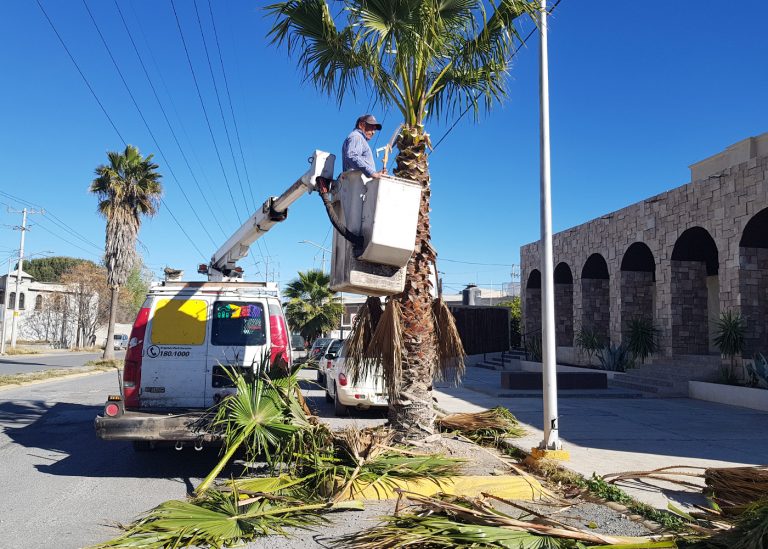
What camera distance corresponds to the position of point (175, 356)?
7.91m

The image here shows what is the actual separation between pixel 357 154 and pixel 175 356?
3.45m

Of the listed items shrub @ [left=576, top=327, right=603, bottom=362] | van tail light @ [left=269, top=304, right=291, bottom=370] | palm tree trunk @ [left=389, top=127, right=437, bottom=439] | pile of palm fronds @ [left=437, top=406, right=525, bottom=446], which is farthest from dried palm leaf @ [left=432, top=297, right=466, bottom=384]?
shrub @ [left=576, top=327, right=603, bottom=362]

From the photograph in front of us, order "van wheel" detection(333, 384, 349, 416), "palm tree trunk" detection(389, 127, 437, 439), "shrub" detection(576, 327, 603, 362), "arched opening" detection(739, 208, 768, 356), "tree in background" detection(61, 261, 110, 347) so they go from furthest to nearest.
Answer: "tree in background" detection(61, 261, 110, 347)
"shrub" detection(576, 327, 603, 362)
"arched opening" detection(739, 208, 768, 356)
"van wheel" detection(333, 384, 349, 416)
"palm tree trunk" detection(389, 127, 437, 439)

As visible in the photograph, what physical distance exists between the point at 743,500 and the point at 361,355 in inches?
172

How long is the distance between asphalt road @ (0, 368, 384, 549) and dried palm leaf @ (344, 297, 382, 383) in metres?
0.78

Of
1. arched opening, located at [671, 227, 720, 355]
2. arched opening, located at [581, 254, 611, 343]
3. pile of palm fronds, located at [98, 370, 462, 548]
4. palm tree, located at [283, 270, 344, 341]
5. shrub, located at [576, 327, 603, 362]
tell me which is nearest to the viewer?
pile of palm fronds, located at [98, 370, 462, 548]

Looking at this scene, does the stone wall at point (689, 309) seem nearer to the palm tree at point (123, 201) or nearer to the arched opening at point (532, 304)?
the arched opening at point (532, 304)

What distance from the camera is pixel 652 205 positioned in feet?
66.3

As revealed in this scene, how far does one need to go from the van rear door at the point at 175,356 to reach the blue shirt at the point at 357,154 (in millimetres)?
2880

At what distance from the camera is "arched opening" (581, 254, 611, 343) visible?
2458cm

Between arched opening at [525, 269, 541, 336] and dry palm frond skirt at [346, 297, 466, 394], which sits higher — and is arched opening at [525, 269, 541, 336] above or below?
above

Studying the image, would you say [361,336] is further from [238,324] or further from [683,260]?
[683,260]

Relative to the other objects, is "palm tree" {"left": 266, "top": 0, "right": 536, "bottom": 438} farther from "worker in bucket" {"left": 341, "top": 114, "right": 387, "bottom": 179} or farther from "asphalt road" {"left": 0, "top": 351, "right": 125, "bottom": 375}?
"asphalt road" {"left": 0, "top": 351, "right": 125, "bottom": 375}

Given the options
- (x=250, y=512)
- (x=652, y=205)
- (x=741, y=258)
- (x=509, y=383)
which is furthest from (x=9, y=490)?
(x=652, y=205)
